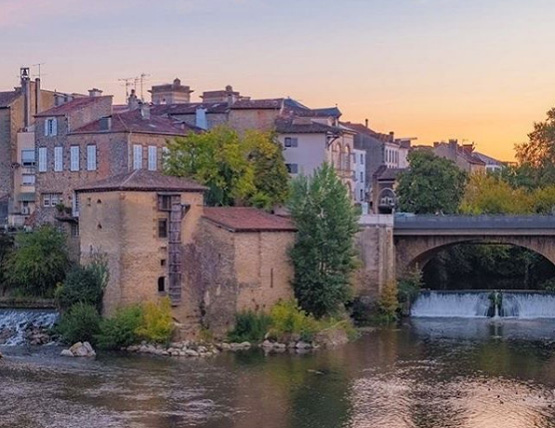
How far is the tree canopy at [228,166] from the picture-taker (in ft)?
171

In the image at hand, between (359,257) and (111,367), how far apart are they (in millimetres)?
18701

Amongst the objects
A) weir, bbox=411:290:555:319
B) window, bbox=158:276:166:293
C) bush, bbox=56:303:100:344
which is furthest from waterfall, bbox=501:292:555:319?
bush, bbox=56:303:100:344

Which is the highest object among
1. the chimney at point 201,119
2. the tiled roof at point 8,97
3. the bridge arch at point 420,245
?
the tiled roof at point 8,97

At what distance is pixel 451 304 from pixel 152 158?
16.9m

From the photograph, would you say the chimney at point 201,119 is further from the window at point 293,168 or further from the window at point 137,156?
the window at point 137,156

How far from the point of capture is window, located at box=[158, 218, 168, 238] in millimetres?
43750

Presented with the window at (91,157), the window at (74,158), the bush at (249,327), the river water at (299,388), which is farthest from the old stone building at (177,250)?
the window at (74,158)

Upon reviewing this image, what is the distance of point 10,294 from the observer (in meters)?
50.5

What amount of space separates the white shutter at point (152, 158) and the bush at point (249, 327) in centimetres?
1457

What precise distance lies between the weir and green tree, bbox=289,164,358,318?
8.68m

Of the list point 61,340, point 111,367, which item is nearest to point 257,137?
point 61,340

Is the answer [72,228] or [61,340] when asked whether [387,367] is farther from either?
[72,228]

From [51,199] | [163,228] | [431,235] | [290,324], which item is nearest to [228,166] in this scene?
[163,228]

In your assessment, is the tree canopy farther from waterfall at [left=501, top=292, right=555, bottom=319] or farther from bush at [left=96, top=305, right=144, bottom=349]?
waterfall at [left=501, top=292, right=555, bottom=319]
